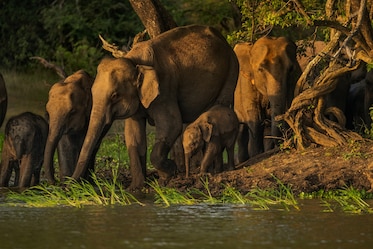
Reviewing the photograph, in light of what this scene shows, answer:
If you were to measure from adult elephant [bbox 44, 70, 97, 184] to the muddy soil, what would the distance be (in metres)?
1.09

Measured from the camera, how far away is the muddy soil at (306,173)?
15102 millimetres

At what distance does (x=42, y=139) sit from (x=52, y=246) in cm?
614

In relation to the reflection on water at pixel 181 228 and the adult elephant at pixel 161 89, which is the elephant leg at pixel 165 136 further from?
the reflection on water at pixel 181 228

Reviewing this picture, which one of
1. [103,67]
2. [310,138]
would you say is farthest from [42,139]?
[310,138]

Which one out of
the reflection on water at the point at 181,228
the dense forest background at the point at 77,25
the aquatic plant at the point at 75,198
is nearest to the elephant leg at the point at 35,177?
the aquatic plant at the point at 75,198

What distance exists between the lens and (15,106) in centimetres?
2902

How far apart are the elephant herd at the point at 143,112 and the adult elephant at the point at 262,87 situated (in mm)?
1204

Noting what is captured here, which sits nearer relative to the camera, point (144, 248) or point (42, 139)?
point (144, 248)

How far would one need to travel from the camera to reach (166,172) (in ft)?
52.7

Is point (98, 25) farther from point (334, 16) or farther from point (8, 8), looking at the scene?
point (334, 16)

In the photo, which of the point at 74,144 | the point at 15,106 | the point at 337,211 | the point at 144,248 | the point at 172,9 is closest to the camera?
the point at 144,248

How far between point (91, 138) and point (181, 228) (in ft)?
13.2

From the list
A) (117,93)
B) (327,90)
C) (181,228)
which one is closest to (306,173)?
(327,90)

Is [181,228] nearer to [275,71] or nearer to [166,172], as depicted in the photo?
[166,172]
